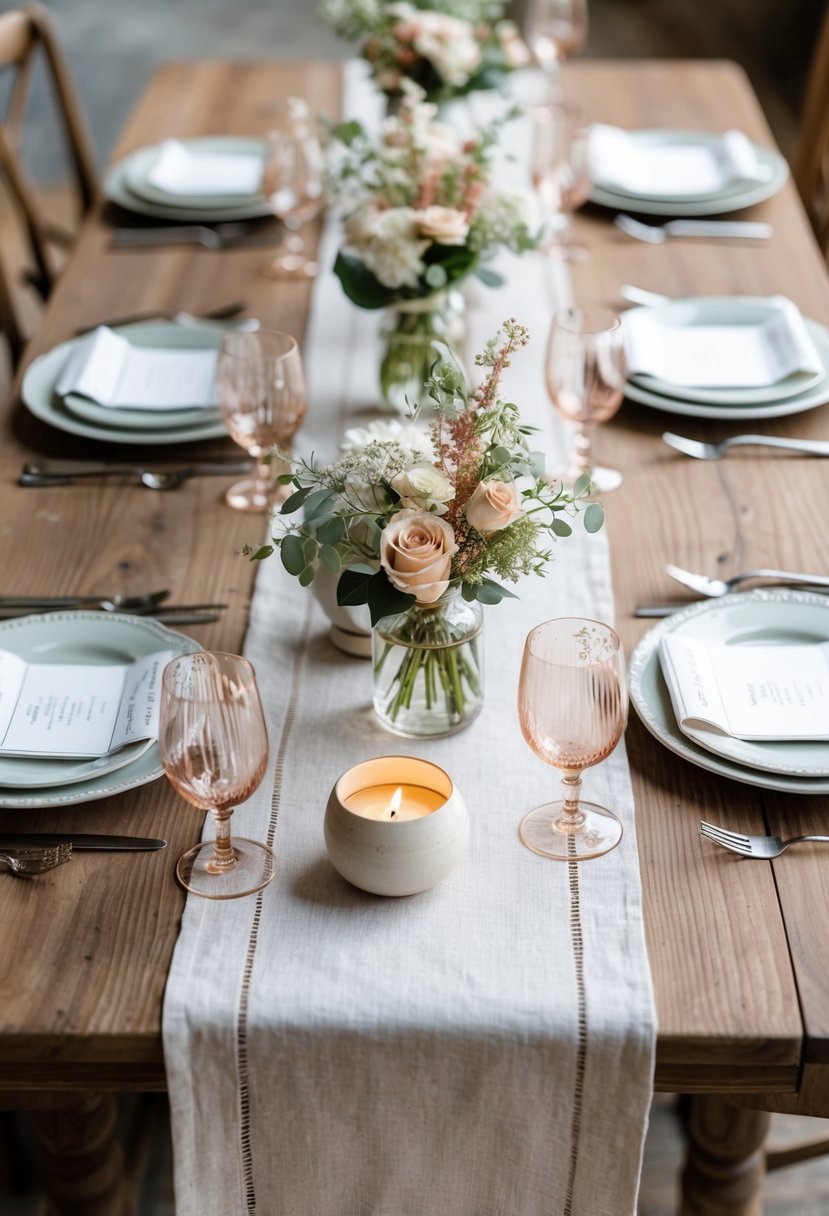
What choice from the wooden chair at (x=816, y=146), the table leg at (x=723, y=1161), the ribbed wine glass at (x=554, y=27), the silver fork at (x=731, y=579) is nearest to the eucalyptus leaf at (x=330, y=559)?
the silver fork at (x=731, y=579)

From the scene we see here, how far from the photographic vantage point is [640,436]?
5.25 feet

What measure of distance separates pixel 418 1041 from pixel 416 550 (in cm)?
35

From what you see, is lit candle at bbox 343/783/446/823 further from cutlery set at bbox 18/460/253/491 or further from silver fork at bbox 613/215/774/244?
silver fork at bbox 613/215/774/244

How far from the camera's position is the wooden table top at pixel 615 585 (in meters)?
0.90

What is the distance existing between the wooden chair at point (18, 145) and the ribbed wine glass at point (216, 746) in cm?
145

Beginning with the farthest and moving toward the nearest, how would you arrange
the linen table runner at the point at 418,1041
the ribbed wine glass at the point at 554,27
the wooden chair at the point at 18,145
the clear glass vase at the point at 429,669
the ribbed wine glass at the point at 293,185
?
the ribbed wine glass at the point at 554,27, the wooden chair at the point at 18,145, the ribbed wine glass at the point at 293,185, the clear glass vase at the point at 429,669, the linen table runner at the point at 418,1041

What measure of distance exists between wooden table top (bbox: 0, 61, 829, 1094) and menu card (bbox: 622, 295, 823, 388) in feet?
0.21

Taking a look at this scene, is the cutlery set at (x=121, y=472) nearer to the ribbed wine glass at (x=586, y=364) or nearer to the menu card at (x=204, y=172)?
the ribbed wine glass at (x=586, y=364)

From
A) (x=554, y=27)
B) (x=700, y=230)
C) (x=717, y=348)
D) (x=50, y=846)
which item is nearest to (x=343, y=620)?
(x=50, y=846)

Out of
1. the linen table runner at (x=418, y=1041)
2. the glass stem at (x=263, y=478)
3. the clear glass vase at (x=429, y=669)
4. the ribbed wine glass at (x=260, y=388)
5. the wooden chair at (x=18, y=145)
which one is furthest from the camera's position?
the wooden chair at (x=18, y=145)

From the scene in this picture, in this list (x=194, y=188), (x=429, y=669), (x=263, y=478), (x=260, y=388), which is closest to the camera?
(x=429, y=669)

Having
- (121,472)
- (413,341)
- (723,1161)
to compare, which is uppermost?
(413,341)

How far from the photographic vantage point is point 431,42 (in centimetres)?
201

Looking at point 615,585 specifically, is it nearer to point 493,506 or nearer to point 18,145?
point 493,506
